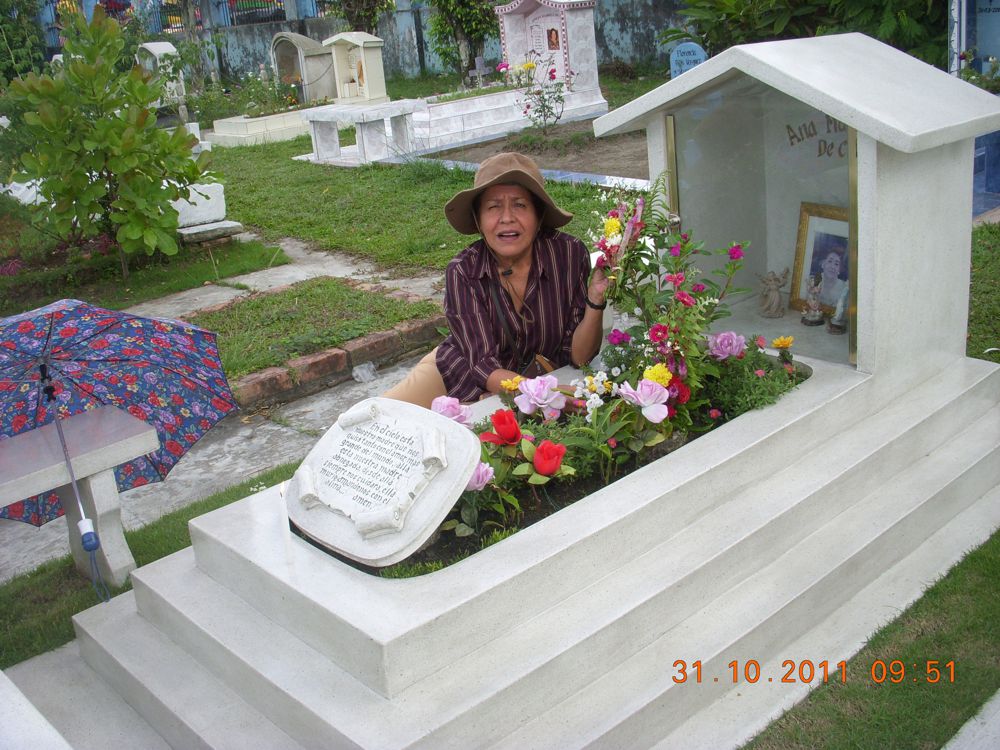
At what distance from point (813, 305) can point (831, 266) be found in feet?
0.58

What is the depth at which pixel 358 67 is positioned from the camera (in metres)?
15.1

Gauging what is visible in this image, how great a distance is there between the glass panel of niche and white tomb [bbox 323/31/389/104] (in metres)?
11.3

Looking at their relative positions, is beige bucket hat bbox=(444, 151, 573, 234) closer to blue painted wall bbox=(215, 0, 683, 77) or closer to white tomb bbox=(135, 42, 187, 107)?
Answer: white tomb bbox=(135, 42, 187, 107)

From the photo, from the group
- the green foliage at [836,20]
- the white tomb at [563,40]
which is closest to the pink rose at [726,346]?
the green foliage at [836,20]

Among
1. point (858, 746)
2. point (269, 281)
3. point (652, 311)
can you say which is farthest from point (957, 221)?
point (269, 281)

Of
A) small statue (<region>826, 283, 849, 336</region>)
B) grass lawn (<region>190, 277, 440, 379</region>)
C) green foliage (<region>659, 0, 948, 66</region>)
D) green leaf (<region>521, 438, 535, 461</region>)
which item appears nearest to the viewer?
green leaf (<region>521, 438, 535, 461</region>)

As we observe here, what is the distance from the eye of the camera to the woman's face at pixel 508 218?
357cm

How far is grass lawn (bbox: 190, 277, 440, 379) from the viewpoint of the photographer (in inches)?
215

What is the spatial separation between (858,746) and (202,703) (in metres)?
1.72

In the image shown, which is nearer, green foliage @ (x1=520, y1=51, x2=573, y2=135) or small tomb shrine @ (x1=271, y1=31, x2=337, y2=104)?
green foliage @ (x1=520, y1=51, x2=573, y2=135)

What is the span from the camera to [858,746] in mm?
2479

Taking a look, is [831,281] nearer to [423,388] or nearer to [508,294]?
[508,294]

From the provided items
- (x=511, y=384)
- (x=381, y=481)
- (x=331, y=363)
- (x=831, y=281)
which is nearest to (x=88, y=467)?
(x=381, y=481)

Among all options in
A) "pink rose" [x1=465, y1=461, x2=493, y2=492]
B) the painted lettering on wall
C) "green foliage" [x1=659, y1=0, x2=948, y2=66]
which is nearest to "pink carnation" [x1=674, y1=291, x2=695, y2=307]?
"pink rose" [x1=465, y1=461, x2=493, y2=492]
